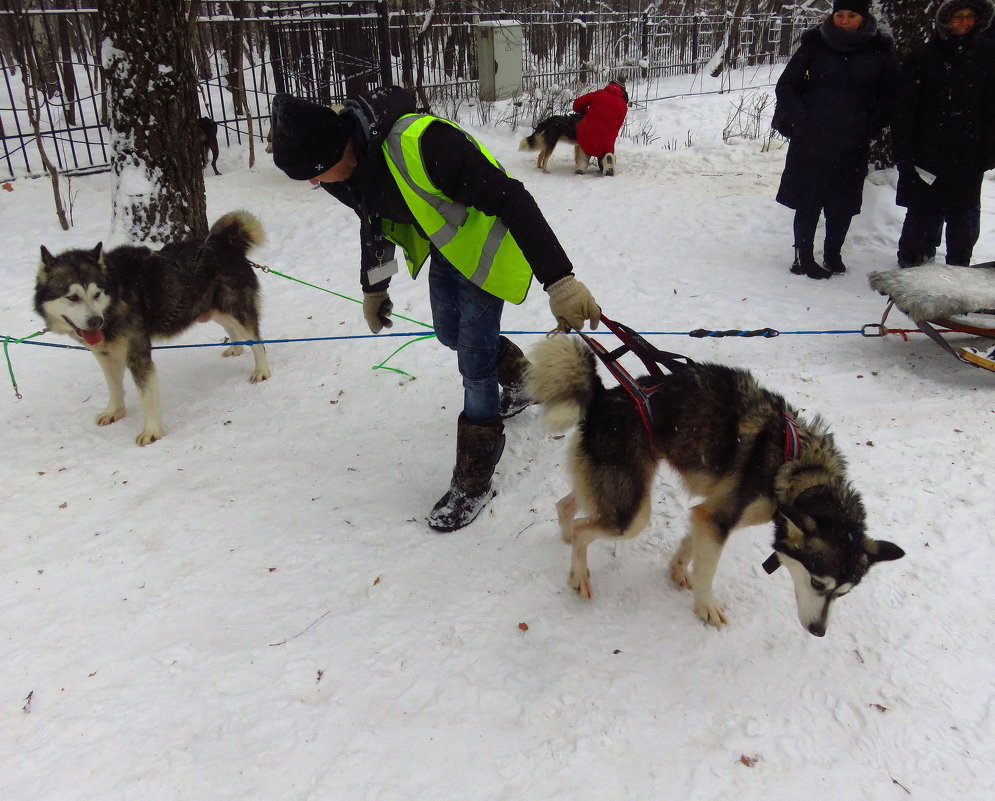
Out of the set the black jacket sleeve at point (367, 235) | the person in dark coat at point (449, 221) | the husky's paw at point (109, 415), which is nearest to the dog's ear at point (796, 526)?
the person in dark coat at point (449, 221)

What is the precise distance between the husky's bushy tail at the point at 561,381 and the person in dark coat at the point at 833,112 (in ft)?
12.4

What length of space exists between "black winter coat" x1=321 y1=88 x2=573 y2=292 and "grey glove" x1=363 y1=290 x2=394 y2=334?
2.60ft

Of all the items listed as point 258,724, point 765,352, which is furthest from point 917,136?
point 258,724

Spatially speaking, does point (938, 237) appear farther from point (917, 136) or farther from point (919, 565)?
point (919, 565)

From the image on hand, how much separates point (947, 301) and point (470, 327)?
116 inches

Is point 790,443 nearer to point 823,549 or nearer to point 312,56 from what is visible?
point 823,549

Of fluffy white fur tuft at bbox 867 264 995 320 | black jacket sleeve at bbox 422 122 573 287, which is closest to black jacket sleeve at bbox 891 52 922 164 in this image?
fluffy white fur tuft at bbox 867 264 995 320

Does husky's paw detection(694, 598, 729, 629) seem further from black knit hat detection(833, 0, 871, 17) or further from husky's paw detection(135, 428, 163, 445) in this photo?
black knit hat detection(833, 0, 871, 17)

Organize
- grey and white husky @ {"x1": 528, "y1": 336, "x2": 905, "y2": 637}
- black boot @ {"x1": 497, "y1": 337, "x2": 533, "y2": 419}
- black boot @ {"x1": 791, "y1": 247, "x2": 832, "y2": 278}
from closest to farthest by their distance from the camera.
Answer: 1. grey and white husky @ {"x1": 528, "y1": 336, "x2": 905, "y2": 637}
2. black boot @ {"x1": 497, "y1": 337, "x2": 533, "y2": 419}
3. black boot @ {"x1": 791, "y1": 247, "x2": 832, "y2": 278}

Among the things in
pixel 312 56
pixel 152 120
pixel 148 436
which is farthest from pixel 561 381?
pixel 312 56

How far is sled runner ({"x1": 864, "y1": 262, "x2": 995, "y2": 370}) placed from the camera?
368 cm

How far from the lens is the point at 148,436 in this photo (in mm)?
3641

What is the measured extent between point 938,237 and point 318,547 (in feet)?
16.5

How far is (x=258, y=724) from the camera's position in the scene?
6.51 feet
